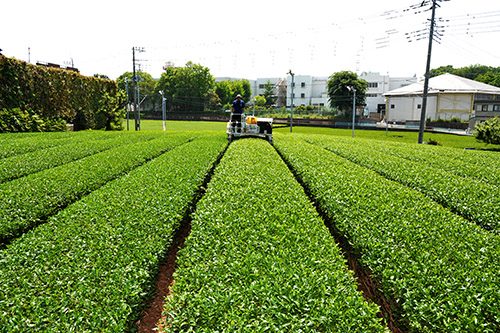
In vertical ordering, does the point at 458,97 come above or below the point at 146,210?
above

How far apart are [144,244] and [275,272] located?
1.98 metres

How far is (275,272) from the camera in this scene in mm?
4203

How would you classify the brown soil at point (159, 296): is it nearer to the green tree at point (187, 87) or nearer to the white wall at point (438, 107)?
the white wall at point (438, 107)

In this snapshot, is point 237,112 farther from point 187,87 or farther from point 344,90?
point 187,87

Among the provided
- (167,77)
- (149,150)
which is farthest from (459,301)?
(167,77)

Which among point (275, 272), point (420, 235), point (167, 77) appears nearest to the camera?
point (275, 272)

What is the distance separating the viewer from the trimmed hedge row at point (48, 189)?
21.2 feet

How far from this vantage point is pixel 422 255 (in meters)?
4.91

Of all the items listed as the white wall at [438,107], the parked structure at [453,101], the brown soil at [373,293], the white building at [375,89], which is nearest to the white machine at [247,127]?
the brown soil at [373,293]

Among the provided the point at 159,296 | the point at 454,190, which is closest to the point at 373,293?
the point at 159,296

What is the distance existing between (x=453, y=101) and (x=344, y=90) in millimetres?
19835

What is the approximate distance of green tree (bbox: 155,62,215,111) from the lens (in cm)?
8919

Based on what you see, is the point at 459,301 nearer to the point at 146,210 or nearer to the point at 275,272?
the point at 275,272

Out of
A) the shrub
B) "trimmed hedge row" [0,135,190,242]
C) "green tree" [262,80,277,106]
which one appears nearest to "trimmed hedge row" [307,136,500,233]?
"trimmed hedge row" [0,135,190,242]
